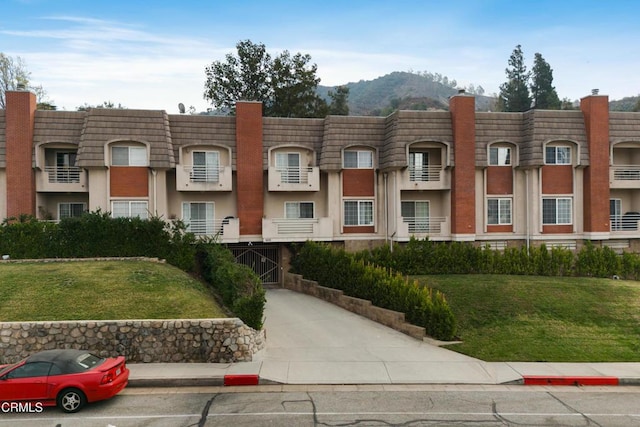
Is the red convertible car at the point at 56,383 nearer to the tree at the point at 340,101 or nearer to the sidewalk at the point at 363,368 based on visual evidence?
the sidewalk at the point at 363,368

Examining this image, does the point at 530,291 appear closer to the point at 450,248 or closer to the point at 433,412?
the point at 450,248

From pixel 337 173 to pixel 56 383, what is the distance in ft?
61.2

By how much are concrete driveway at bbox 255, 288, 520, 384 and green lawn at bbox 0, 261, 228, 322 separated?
2755mm

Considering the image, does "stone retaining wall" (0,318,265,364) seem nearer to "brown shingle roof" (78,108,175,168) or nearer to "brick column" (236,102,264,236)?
"brick column" (236,102,264,236)

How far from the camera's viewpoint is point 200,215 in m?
26.0

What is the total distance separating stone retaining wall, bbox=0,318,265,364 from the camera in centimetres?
1311

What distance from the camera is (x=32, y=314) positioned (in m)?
14.1

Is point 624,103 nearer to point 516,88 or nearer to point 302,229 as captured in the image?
point 516,88

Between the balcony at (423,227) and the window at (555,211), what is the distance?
6.16 m

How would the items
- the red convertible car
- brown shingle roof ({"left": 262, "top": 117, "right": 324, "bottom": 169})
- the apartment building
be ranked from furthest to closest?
brown shingle roof ({"left": 262, "top": 117, "right": 324, "bottom": 169}), the apartment building, the red convertible car

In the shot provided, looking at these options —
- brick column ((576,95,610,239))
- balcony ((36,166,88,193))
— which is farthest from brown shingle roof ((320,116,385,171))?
balcony ((36,166,88,193))

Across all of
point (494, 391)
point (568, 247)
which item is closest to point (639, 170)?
point (568, 247)

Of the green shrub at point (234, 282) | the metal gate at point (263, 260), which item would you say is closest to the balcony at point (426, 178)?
the metal gate at point (263, 260)

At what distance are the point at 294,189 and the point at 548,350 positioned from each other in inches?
602
